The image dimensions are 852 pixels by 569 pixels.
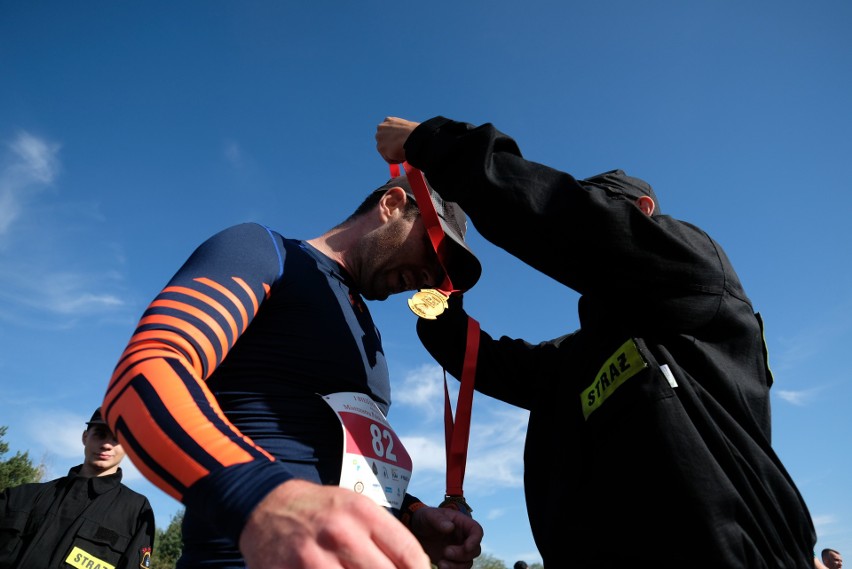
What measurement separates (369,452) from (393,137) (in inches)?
55.3

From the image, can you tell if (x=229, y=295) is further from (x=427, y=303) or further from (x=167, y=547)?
(x=167, y=547)

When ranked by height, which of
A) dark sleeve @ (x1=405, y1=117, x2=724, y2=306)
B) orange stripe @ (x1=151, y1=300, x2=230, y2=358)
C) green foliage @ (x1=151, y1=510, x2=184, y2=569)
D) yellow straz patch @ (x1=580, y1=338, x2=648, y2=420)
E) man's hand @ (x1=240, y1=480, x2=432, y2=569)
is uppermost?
green foliage @ (x1=151, y1=510, x2=184, y2=569)

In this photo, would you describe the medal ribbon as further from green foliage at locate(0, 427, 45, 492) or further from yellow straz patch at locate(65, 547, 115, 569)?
green foliage at locate(0, 427, 45, 492)

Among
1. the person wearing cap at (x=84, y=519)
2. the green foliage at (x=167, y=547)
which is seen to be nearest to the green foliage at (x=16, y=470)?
the green foliage at (x=167, y=547)

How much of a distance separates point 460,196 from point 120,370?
4.39 feet

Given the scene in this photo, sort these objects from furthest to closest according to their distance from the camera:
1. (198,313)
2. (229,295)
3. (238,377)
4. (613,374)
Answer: (613,374) < (238,377) < (229,295) < (198,313)

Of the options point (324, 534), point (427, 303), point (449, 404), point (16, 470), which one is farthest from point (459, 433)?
point (16, 470)

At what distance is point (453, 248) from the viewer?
2895mm

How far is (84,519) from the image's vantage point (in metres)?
5.36

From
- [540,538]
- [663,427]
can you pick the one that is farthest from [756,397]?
[540,538]

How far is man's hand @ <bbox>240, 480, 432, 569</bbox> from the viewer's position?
851 millimetres

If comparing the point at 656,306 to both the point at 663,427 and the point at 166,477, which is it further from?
the point at 166,477

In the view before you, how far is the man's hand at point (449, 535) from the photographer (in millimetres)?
2258

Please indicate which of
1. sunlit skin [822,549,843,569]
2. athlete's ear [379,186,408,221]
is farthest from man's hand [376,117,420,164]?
sunlit skin [822,549,843,569]
